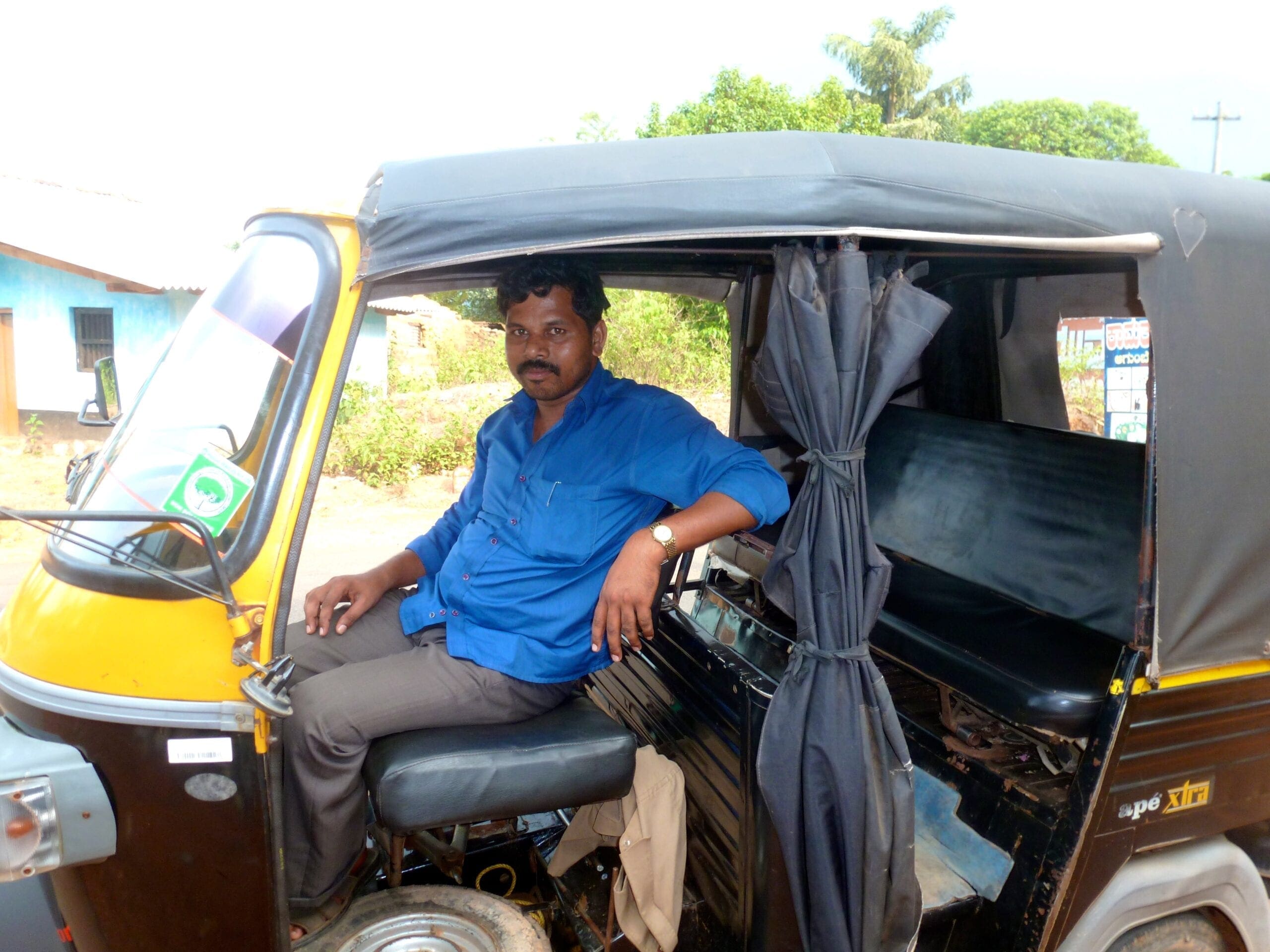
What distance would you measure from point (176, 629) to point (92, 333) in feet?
53.5

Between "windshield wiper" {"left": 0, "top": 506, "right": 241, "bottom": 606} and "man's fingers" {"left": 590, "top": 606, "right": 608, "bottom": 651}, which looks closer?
"windshield wiper" {"left": 0, "top": 506, "right": 241, "bottom": 606}

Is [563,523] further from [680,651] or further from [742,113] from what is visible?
[742,113]

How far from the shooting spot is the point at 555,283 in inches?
97.0

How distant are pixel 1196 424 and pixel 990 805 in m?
1.04

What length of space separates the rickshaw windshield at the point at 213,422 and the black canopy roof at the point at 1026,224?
9.8 inches

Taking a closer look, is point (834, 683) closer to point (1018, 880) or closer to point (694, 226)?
point (1018, 880)

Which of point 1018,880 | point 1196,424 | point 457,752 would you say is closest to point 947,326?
point 1196,424

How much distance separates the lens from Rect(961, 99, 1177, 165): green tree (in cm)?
4100

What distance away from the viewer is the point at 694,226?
1.60 m

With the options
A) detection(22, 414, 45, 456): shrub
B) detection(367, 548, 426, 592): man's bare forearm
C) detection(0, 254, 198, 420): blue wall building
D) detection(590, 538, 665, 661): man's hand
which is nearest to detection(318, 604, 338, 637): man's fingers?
detection(367, 548, 426, 592): man's bare forearm

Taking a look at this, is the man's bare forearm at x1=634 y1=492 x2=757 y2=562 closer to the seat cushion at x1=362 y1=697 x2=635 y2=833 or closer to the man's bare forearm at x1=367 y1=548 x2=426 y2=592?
the seat cushion at x1=362 y1=697 x2=635 y2=833

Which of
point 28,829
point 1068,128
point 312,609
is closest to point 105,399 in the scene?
point 312,609

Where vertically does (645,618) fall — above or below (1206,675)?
above

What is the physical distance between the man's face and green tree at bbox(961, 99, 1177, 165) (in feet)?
143
